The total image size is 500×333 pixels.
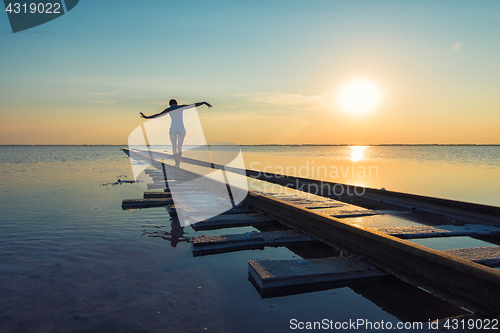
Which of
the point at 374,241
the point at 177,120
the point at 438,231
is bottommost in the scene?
the point at 438,231

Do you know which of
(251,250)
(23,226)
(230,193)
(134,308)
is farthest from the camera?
(230,193)

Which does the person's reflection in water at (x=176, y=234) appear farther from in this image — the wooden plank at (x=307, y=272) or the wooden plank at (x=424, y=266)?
the wooden plank at (x=424, y=266)

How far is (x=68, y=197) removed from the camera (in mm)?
7594

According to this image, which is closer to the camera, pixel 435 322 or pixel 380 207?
pixel 435 322

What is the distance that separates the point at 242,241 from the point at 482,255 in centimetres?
245

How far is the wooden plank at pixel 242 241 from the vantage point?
3.51 meters

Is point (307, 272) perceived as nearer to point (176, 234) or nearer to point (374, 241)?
point (374, 241)

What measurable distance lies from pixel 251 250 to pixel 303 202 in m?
2.93

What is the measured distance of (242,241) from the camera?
12.1 ft

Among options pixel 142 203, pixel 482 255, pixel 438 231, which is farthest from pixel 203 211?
pixel 482 255

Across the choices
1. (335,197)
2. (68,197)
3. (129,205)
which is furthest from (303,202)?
(68,197)

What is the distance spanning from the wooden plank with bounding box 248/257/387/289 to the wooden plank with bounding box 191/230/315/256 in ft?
2.69

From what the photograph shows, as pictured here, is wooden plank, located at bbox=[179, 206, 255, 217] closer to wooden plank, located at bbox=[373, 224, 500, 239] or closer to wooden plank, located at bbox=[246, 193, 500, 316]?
wooden plank, located at bbox=[246, 193, 500, 316]

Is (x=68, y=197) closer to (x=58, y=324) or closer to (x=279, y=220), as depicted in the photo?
(x=279, y=220)
